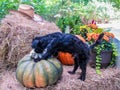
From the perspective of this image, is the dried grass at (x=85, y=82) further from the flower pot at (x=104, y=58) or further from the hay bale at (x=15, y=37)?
the hay bale at (x=15, y=37)

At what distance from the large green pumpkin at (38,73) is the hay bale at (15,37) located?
0.58m

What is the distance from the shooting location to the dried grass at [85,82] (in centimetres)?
307

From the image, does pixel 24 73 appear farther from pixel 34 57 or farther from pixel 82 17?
pixel 82 17

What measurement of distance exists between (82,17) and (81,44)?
2355 mm

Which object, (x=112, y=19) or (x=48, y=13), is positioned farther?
(x=112, y=19)

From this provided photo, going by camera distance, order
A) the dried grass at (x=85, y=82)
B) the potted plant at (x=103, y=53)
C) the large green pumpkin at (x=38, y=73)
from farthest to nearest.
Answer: the potted plant at (x=103, y=53) < the dried grass at (x=85, y=82) < the large green pumpkin at (x=38, y=73)

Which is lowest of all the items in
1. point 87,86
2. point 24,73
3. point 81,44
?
point 87,86

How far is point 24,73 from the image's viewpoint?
118 inches

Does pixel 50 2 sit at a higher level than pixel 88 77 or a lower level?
higher

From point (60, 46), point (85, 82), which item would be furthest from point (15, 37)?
point (85, 82)

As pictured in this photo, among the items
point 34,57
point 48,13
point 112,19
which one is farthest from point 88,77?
point 112,19

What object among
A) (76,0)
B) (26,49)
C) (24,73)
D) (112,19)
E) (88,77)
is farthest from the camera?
(76,0)

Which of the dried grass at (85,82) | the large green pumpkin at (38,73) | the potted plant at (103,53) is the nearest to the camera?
the large green pumpkin at (38,73)

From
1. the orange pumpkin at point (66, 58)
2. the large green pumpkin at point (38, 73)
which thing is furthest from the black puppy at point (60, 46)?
the orange pumpkin at point (66, 58)
